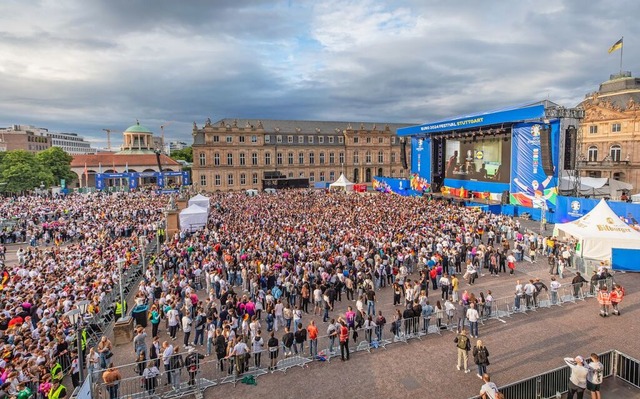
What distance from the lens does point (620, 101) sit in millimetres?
54469

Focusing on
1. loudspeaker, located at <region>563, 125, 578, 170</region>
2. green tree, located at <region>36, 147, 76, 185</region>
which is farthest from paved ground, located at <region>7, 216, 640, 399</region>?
green tree, located at <region>36, 147, 76, 185</region>

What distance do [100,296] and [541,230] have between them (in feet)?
95.5

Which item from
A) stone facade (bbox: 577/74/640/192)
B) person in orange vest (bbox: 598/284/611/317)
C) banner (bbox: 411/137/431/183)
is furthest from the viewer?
stone facade (bbox: 577/74/640/192)

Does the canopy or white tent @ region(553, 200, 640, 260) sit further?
the canopy

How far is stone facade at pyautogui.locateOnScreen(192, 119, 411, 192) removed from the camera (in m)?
70.3

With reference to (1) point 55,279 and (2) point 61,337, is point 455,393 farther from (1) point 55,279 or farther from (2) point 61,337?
(1) point 55,279

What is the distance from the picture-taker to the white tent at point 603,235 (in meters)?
19.7

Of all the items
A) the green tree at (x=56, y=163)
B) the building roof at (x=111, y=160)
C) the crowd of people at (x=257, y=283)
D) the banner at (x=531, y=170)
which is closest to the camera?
the crowd of people at (x=257, y=283)

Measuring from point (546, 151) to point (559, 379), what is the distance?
1091 inches

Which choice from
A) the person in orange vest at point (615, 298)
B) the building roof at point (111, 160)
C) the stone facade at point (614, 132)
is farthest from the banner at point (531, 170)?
the building roof at point (111, 160)

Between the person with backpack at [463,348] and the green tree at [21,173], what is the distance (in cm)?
7216

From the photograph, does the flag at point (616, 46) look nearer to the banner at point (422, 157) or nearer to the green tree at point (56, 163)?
the banner at point (422, 157)

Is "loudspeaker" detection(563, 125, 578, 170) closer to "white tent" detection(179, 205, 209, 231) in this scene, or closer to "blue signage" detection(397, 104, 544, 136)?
"blue signage" detection(397, 104, 544, 136)

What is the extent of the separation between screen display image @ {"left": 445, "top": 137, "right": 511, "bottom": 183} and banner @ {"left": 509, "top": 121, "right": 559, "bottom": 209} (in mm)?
1775
